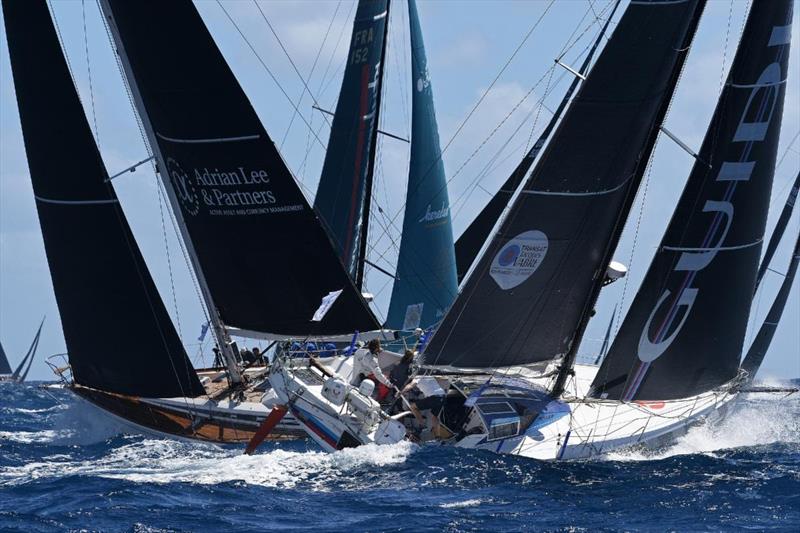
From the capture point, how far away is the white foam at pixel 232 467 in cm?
1656

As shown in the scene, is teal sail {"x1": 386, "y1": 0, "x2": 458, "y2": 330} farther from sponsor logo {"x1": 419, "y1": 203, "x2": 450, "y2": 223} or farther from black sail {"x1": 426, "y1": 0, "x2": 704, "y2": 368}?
black sail {"x1": 426, "y1": 0, "x2": 704, "y2": 368}

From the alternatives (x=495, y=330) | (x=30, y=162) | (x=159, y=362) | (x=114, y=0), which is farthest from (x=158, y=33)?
(x=495, y=330)

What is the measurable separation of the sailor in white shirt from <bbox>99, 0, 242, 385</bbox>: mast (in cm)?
352

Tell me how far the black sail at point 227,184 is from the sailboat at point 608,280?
2.49 meters

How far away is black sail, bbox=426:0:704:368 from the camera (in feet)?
59.9

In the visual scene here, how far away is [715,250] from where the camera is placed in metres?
19.1

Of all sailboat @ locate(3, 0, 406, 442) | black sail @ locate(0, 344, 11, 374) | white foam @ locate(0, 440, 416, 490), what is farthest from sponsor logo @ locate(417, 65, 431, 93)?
black sail @ locate(0, 344, 11, 374)

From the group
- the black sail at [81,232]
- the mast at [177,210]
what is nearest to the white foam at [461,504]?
the black sail at [81,232]

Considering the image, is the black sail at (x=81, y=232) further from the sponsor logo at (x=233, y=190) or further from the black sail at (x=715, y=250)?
the black sail at (x=715, y=250)

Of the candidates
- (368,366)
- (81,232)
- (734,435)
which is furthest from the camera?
(734,435)

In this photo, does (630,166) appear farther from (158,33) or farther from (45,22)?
(45,22)

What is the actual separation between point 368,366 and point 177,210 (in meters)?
4.66

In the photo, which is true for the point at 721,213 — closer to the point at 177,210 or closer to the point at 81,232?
the point at 177,210

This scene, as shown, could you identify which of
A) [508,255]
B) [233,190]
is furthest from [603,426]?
[233,190]
